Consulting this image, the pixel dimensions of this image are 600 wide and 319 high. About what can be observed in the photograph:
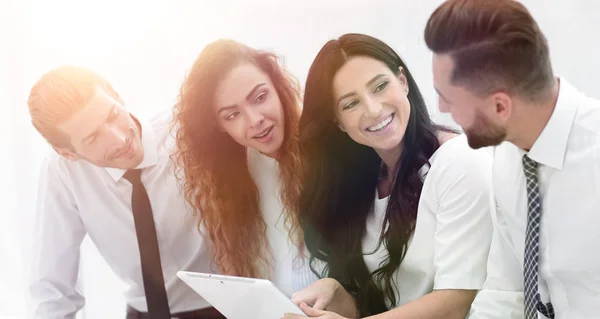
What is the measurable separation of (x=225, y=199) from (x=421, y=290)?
1.90 feet

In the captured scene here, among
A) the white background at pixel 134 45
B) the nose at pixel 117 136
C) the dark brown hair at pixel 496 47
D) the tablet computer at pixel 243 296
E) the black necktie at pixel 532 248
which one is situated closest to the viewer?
the dark brown hair at pixel 496 47

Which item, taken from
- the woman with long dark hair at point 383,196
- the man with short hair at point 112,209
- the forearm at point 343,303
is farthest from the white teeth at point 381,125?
the man with short hair at point 112,209

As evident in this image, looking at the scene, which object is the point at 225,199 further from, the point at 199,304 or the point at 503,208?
the point at 503,208

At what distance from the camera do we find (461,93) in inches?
46.1

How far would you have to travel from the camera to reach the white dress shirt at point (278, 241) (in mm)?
1609

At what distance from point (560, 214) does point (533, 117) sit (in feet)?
0.68

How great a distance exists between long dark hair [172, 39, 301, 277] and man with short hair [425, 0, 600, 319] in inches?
18.9

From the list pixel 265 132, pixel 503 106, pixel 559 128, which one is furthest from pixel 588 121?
pixel 265 132

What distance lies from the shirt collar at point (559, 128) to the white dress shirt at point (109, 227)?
954mm

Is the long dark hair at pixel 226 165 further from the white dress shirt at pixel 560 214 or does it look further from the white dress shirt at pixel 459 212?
the white dress shirt at pixel 560 214

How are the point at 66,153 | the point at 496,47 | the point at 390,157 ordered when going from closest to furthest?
the point at 496,47
the point at 390,157
the point at 66,153

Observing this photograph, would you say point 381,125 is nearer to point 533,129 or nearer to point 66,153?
point 533,129

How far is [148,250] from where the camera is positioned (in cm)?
167

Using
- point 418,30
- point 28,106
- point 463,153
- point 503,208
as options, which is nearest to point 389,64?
point 418,30
